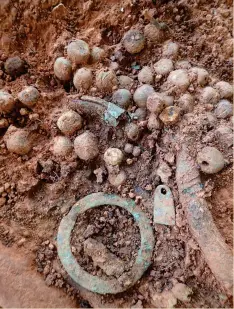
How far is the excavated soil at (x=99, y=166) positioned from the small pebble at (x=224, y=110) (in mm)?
26

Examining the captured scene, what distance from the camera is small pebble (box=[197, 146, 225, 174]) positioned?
1.31 meters

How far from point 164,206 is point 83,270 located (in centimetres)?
39

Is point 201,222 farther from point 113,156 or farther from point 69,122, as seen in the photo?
point 69,122

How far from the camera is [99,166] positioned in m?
1.47

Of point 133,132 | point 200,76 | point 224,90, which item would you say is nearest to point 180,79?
point 200,76

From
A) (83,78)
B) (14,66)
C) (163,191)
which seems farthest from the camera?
(14,66)

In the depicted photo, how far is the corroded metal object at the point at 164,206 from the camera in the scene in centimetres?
135

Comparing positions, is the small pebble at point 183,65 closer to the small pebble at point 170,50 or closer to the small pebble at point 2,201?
the small pebble at point 170,50

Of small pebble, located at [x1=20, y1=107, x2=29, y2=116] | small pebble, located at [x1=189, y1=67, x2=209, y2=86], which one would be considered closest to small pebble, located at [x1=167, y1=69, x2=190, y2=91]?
small pebble, located at [x1=189, y1=67, x2=209, y2=86]

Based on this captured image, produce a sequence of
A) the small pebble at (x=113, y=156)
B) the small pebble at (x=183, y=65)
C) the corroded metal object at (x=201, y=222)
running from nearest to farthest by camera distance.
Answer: the corroded metal object at (x=201, y=222)
the small pebble at (x=113, y=156)
the small pebble at (x=183, y=65)

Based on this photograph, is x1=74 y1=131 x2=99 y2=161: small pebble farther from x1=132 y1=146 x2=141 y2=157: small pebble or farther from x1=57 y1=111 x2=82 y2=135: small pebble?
x1=132 y1=146 x2=141 y2=157: small pebble

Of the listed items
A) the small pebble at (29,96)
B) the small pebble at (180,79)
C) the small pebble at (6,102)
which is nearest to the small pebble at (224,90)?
the small pebble at (180,79)

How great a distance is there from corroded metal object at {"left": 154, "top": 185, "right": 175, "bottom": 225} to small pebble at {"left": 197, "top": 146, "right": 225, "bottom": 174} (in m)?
0.17

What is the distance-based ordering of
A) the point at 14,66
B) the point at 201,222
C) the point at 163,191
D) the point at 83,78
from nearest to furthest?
the point at 201,222
the point at 163,191
the point at 83,78
the point at 14,66
